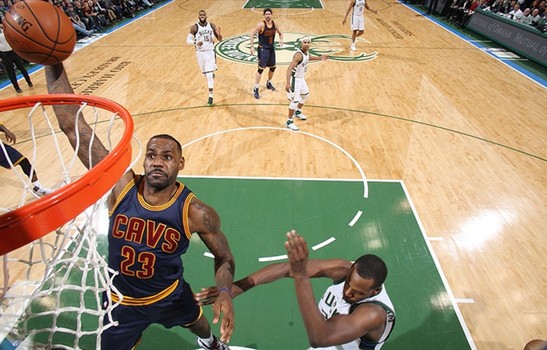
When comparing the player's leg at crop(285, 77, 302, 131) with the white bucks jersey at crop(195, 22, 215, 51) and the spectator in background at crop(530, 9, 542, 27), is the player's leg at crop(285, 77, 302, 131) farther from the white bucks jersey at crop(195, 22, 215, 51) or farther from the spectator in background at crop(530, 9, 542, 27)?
the spectator in background at crop(530, 9, 542, 27)

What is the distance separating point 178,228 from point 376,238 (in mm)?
3003

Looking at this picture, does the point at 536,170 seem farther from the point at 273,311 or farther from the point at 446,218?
the point at 273,311

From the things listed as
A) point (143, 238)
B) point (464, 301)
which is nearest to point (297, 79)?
point (464, 301)

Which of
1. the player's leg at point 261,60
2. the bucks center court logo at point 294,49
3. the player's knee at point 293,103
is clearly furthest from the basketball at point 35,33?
the bucks center court logo at point 294,49

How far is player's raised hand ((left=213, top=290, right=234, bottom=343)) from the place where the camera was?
6.73 feet

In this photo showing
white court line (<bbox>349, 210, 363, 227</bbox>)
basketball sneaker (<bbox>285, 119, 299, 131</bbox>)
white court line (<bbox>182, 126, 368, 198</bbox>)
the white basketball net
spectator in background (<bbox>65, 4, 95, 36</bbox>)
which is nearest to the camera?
the white basketball net

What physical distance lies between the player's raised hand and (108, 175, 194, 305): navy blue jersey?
0.50m

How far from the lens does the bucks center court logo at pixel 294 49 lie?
11.6 meters

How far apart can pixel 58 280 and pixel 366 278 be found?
342 cm

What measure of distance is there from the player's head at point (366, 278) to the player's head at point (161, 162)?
137 centimetres

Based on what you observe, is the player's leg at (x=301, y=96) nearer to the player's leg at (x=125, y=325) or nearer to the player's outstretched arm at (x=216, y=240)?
the player's outstretched arm at (x=216, y=240)

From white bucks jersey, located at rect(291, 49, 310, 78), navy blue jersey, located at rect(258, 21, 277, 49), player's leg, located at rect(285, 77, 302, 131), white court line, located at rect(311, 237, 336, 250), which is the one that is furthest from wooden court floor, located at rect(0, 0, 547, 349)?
navy blue jersey, located at rect(258, 21, 277, 49)

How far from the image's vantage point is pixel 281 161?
21.0ft

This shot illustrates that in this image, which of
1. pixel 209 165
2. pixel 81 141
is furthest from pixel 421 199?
pixel 81 141
